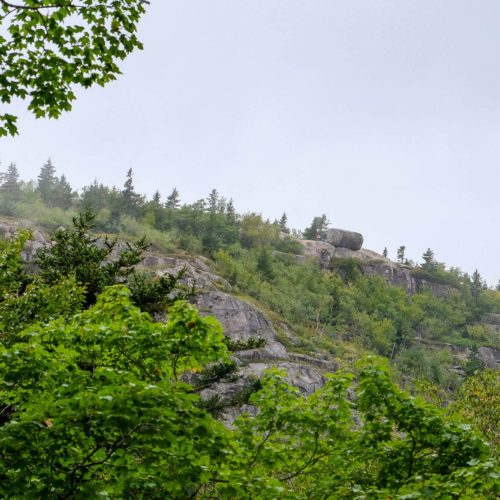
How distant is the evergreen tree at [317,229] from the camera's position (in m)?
154

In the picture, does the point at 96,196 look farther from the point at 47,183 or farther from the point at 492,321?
the point at 492,321

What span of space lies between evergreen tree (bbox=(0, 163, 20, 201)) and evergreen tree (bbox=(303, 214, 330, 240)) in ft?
262

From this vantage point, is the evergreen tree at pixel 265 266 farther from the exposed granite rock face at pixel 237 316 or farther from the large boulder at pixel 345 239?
the large boulder at pixel 345 239

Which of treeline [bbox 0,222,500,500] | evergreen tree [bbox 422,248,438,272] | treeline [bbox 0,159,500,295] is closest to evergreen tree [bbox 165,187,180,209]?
treeline [bbox 0,159,500,295]

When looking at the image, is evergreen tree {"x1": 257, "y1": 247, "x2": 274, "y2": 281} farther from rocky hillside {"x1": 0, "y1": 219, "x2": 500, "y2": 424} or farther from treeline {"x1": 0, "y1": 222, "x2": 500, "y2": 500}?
treeline {"x1": 0, "y1": 222, "x2": 500, "y2": 500}

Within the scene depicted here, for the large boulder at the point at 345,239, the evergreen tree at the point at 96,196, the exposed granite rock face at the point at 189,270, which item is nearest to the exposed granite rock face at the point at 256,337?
the exposed granite rock face at the point at 189,270

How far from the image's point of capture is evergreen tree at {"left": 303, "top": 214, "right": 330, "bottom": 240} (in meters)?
154

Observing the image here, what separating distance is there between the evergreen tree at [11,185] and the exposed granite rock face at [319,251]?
70603mm

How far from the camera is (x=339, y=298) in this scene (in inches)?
4156

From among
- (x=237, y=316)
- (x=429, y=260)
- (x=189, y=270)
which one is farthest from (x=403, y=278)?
(x=237, y=316)

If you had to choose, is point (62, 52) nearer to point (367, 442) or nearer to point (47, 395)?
point (47, 395)

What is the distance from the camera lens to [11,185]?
125500 mm

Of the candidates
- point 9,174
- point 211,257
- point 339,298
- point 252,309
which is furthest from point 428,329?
point 9,174

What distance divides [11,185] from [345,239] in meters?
87.3
